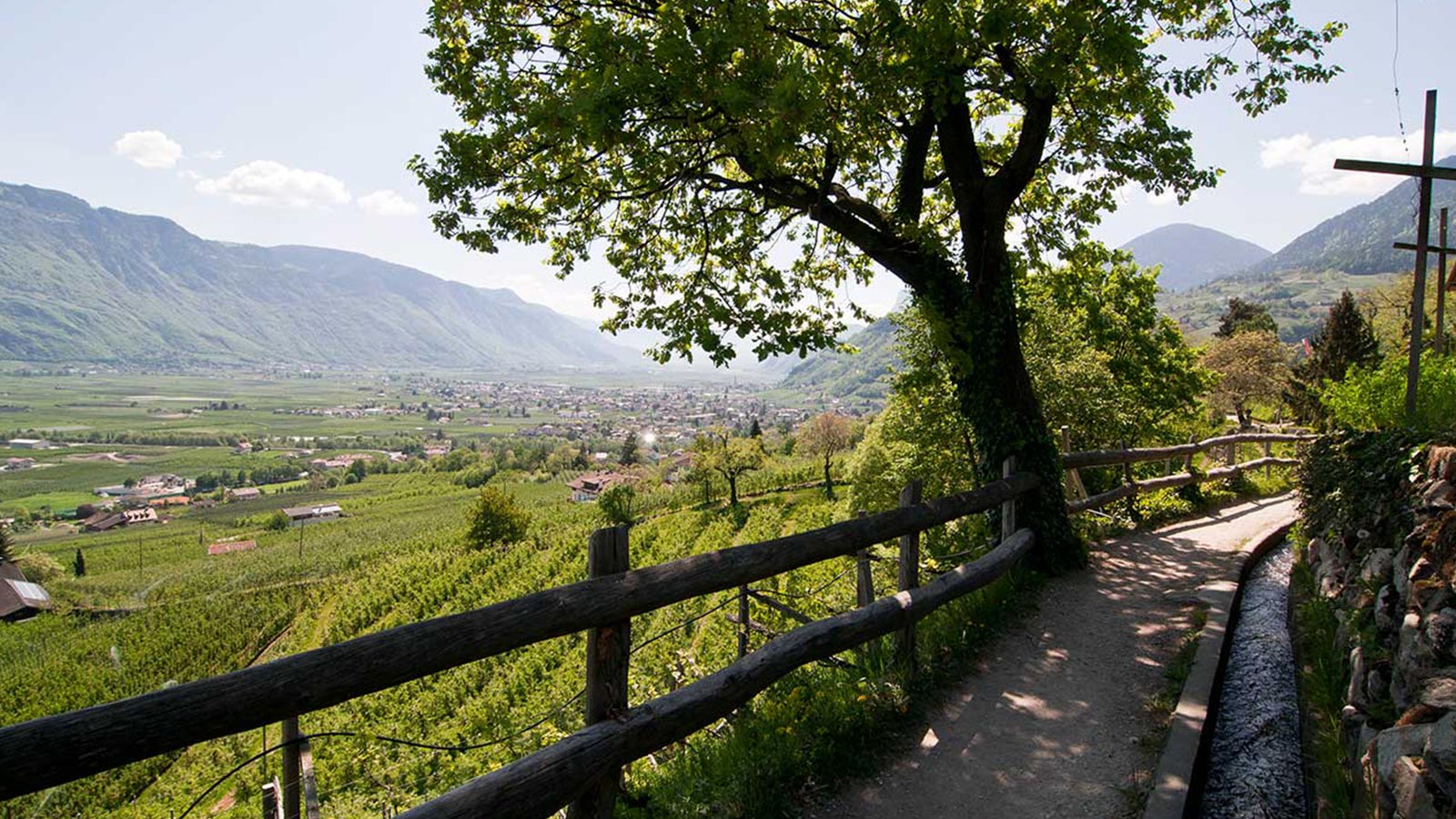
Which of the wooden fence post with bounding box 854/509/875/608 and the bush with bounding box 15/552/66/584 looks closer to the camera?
the wooden fence post with bounding box 854/509/875/608

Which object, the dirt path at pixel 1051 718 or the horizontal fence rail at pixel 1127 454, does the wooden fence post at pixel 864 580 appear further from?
the horizontal fence rail at pixel 1127 454

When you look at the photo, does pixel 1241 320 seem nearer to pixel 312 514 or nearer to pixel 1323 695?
pixel 1323 695

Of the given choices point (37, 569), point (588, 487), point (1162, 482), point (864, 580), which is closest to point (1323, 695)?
point (864, 580)

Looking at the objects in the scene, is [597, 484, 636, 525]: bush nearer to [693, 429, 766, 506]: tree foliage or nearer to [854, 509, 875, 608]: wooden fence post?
[693, 429, 766, 506]: tree foliage

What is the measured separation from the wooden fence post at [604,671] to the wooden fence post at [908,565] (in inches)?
104

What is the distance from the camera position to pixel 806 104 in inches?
208

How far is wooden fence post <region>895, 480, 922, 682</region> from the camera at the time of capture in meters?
5.23

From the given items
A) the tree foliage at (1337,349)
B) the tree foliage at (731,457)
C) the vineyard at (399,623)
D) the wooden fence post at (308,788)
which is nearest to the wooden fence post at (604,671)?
the vineyard at (399,623)

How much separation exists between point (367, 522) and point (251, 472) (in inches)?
2785

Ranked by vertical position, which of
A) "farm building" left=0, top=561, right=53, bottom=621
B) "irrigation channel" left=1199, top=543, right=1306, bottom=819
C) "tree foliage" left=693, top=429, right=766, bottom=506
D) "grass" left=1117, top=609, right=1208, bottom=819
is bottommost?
"farm building" left=0, top=561, right=53, bottom=621

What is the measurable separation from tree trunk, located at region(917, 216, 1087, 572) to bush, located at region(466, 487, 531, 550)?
59249 millimetres

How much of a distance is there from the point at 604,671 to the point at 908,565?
301 centimetres

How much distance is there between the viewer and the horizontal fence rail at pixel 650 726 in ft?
8.59

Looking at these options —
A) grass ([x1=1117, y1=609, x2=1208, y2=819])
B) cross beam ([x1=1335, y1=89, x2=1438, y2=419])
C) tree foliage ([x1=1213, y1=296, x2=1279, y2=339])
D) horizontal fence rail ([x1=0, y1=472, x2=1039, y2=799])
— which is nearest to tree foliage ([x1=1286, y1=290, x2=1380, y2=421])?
tree foliage ([x1=1213, y1=296, x2=1279, y2=339])
